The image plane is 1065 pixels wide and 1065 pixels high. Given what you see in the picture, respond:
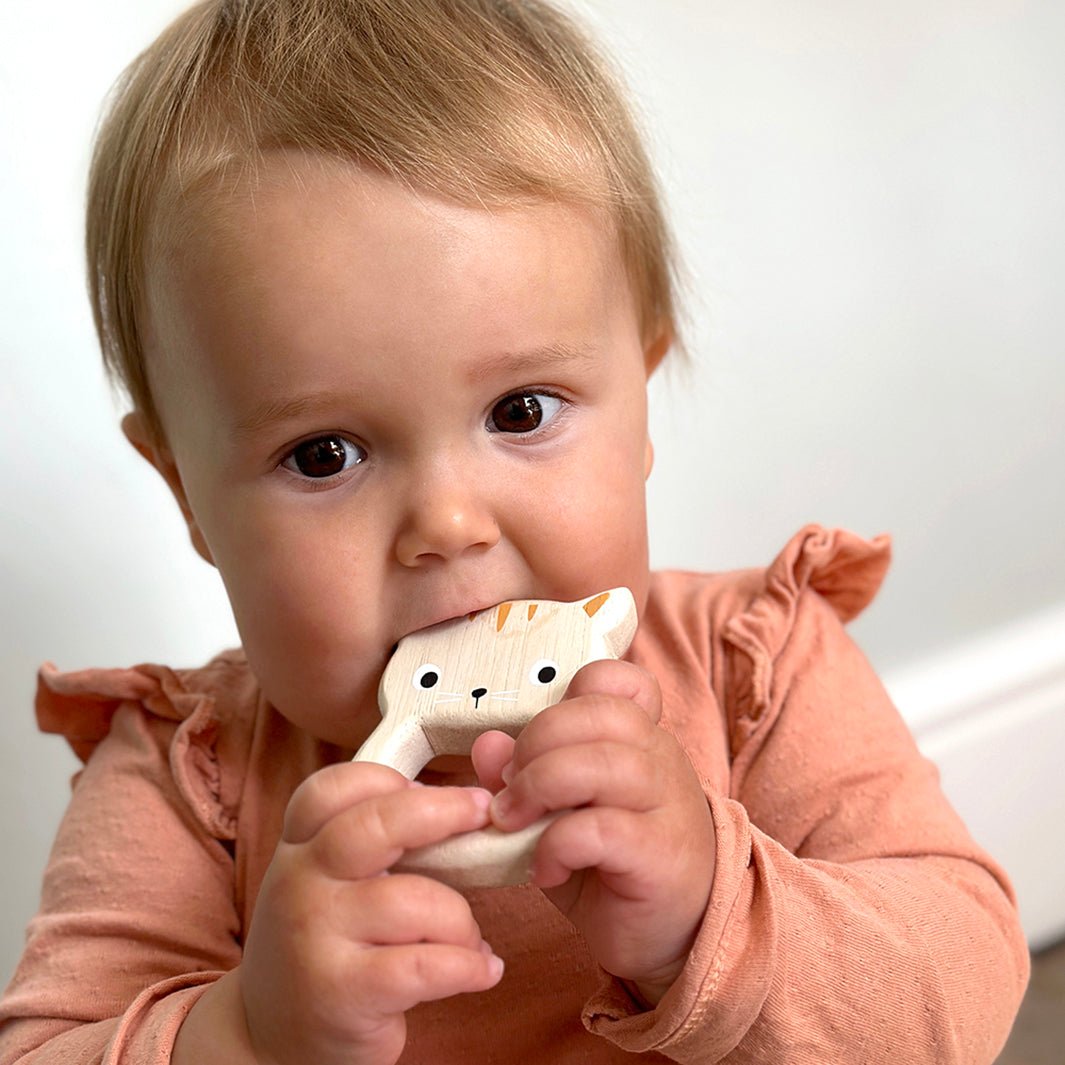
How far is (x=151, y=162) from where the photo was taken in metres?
0.68

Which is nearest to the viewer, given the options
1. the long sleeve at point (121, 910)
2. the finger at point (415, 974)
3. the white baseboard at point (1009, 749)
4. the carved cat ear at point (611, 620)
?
the finger at point (415, 974)

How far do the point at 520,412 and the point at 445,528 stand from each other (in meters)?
0.08

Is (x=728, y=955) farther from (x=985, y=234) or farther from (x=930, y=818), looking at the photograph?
(x=985, y=234)

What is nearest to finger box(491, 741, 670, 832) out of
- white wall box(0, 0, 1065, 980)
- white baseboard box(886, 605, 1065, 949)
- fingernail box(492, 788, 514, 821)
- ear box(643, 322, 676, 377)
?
fingernail box(492, 788, 514, 821)

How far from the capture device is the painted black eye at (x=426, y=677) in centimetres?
59

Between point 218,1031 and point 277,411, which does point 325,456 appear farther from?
point 218,1031

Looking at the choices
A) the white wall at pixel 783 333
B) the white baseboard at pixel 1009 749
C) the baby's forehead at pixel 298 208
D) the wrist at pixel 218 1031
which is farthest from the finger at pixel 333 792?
the white baseboard at pixel 1009 749

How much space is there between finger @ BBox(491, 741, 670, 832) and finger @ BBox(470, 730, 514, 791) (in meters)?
0.02

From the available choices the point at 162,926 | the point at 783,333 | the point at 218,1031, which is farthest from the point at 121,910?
the point at 783,333

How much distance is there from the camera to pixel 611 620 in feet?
1.97

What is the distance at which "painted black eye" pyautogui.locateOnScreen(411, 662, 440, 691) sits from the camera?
23.3 inches

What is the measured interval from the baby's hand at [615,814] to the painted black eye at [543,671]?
0.08ft

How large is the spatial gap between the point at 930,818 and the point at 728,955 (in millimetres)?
210

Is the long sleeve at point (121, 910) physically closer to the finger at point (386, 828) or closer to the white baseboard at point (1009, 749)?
the finger at point (386, 828)
